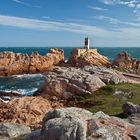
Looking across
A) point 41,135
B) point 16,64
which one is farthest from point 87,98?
point 16,64

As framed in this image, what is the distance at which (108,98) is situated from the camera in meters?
36.4

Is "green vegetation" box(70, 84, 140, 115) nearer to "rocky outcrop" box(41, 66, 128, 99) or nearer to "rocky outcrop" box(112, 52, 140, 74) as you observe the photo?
"rocky outcrop" box(41, 66, 128, 99)

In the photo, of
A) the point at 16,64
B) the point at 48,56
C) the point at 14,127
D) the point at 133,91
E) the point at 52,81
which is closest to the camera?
the point at 14,127

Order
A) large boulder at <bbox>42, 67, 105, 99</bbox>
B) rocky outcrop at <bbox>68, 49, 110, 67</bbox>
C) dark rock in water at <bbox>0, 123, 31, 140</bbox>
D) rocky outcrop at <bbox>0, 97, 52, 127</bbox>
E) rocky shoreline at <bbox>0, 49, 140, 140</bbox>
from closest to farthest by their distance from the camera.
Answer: rocky shoreline at <bbox>0, 49, 140, 140</bbox> < dark rock in water at <bbox>0, 123, 31, 140</bbox> < rocky outcrop at <bbox>0, 97, 52, 127</bbox> < large boulder at <bbox>42, 67, 105, 99</bbox> < rocky outcrop at <bbox>68, 49, 110, 67</bbox>

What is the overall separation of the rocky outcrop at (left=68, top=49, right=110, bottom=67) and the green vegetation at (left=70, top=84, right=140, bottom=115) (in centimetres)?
3928

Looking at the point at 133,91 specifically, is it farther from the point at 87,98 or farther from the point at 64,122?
the point at 64,122

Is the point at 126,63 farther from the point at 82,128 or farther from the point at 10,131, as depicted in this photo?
the point at 82,128

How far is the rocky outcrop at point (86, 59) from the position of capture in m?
81.1

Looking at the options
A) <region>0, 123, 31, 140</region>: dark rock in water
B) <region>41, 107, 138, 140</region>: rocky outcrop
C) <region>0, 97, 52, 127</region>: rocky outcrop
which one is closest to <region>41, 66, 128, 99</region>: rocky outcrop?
<region>0, 97, 52, 127</region>: rocky outcrop

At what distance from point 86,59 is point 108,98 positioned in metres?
45.8

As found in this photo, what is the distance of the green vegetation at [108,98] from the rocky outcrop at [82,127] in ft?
50.6

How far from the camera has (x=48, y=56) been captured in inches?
3605

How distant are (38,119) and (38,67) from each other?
194 ft

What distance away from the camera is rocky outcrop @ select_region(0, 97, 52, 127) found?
26.7 m
